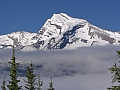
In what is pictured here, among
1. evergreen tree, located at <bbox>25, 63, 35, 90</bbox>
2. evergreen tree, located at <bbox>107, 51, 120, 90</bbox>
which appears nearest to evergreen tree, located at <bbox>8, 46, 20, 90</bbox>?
evergreen tree, located at <bbox>25, 63, 35, 90</bbox>

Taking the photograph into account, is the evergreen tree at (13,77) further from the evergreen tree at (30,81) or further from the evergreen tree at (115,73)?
the evergreen tree at (115,73)

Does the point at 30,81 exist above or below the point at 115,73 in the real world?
below

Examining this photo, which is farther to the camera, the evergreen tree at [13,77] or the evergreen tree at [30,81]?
the evergreen tree at [30,81]

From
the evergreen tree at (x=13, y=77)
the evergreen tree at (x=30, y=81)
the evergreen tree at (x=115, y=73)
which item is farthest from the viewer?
the evergreen tree at (x=30, y=81)

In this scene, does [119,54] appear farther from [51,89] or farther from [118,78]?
[51,89]

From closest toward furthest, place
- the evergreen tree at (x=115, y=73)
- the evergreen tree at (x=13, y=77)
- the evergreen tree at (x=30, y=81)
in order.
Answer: the evergreen tree at (x=115, y=73) < the evergreen tree at (x=13, y=77) < the evergreen tree at (x=30, y=81)

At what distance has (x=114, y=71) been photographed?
3534 cm

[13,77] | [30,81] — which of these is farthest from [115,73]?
[30,81]

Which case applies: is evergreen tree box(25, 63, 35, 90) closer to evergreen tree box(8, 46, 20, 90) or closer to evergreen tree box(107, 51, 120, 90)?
evergreen tree box(8, 46, 20, 90)

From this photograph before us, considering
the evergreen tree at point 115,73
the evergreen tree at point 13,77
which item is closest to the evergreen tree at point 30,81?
the evergreen tree at point 13,77

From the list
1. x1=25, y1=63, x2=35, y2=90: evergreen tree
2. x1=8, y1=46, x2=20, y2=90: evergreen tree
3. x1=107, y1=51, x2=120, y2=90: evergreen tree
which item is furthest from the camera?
x1=25, y1=63, x2=35, y2=90: evergreen tree

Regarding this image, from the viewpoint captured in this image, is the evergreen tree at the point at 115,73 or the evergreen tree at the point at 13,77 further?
the evergreen tree at the point at 13,77

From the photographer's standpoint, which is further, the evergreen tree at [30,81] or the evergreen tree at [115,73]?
the evergreen tree at [30,81]

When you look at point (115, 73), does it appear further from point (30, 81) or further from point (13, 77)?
point (30, 81)
